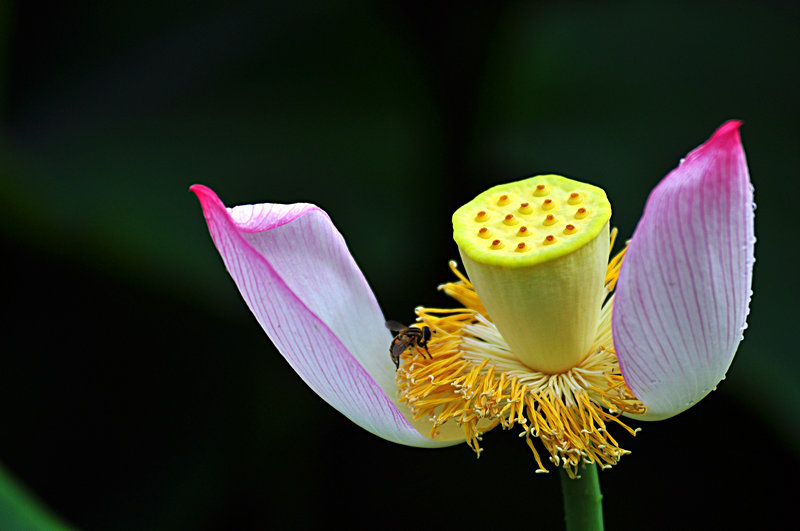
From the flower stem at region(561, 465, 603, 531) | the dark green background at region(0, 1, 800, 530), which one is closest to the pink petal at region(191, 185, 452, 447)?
the flower stem at region(561, 465, 603, 531)

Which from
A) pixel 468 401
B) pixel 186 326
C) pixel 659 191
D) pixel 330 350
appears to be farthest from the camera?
pixel 186 326

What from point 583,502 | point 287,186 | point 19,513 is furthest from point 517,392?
point 287,186

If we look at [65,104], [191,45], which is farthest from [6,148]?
[191,45]

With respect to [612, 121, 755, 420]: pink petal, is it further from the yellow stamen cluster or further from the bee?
the bee

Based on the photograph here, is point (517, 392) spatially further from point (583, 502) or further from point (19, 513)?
point (19, 513)

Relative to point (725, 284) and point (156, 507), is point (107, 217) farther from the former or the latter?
point (725, 284)
